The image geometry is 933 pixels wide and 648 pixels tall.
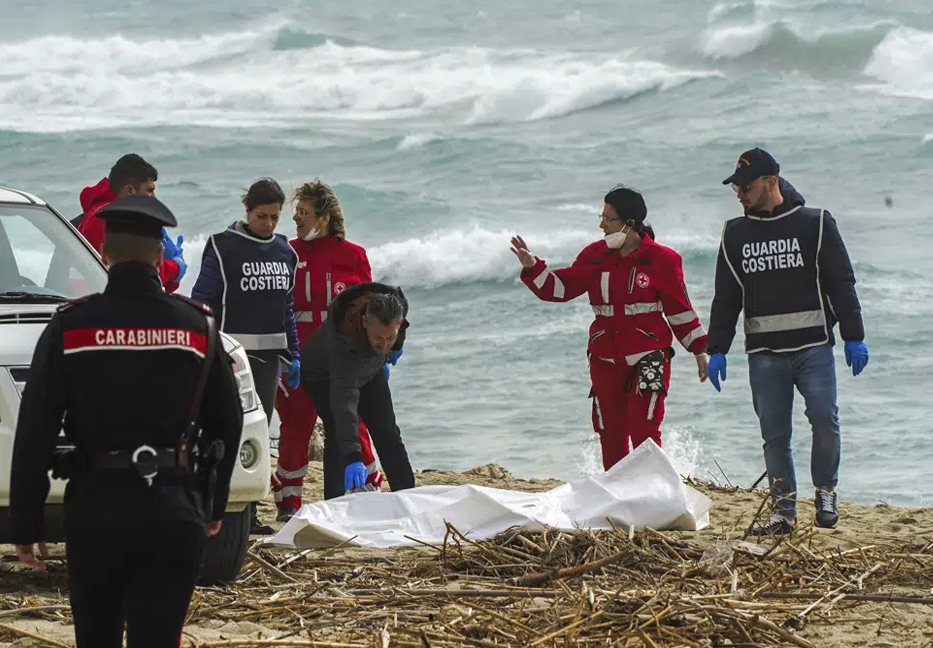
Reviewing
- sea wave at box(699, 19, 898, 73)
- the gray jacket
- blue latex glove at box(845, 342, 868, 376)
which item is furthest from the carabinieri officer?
sea wave at box(699, 19, 898, 73)

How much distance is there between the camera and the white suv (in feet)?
19.1

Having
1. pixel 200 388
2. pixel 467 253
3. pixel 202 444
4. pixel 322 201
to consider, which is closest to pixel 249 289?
pixel 322 201

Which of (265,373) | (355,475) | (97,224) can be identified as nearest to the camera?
(355,475)

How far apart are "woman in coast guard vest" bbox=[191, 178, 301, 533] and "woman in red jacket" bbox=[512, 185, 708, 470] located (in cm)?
130

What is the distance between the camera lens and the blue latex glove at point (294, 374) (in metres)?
8.41

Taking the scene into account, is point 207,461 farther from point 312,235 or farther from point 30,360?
point 312,235

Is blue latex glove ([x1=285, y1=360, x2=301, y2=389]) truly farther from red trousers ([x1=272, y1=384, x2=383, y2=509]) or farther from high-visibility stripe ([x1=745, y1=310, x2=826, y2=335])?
A: high-visibility stripe ([x1=745, y1=310, x2=826, y2=335])

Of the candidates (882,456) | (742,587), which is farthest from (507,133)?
(742,587)

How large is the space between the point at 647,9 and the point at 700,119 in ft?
35.9

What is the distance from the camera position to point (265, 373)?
323 inches

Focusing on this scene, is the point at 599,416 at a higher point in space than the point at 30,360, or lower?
lower

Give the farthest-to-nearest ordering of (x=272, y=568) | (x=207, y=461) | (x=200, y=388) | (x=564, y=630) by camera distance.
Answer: (x=272, y=568), (x=564, y=630), (x=207, y=461), (x=200, y=388)

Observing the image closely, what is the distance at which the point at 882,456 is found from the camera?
13.2m

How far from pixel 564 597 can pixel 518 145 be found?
26855 millimetres
